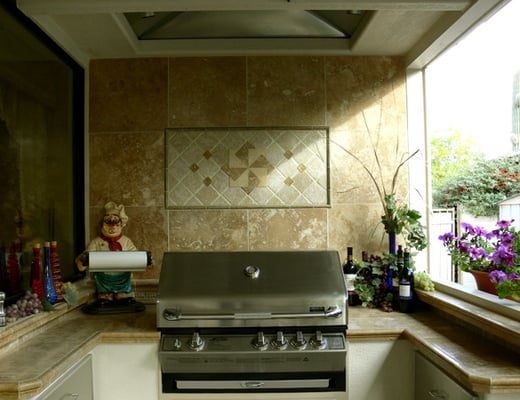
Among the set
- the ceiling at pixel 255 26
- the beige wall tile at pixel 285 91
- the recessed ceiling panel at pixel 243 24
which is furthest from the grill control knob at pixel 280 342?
the recessed ceiling panel at pixel 243 24

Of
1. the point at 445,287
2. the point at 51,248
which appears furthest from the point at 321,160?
the point at 51,248

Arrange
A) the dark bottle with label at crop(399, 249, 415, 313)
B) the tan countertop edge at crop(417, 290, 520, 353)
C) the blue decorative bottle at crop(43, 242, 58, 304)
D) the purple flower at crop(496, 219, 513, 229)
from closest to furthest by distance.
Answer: the tan countertop edge at crop(417, 290, 520, 353) < the purple flower at crop(496, 219, 513, 229) < the blue decorative bottle at crop(43, 242, 58, 304) < the dark bottle with label at crop(399, 249, 415, 313)

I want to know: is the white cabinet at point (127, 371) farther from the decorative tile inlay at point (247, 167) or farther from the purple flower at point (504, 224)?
the purple flower at point (504, 224)

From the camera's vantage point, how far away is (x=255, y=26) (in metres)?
2.76

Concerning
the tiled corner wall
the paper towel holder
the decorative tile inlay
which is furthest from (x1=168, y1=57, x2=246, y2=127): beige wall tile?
the paper towel holder

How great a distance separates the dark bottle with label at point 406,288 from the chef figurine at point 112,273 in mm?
1423

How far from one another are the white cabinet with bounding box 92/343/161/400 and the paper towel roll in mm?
387

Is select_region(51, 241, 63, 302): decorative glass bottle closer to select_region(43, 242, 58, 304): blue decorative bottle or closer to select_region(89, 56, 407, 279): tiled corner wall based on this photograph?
select_region(43, 242, 58, 304): blue decorative bottle

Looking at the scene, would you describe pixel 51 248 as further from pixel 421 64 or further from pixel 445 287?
pixel 421 64

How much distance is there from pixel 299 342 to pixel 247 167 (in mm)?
1223

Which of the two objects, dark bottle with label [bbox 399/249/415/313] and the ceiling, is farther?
dark bottle with label [bbox 399/249/415/313]

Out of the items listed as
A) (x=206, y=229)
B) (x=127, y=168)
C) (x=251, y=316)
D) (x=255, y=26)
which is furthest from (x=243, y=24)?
(x=251, y=316)

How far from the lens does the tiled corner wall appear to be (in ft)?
9.70

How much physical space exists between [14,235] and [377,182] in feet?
6.66
